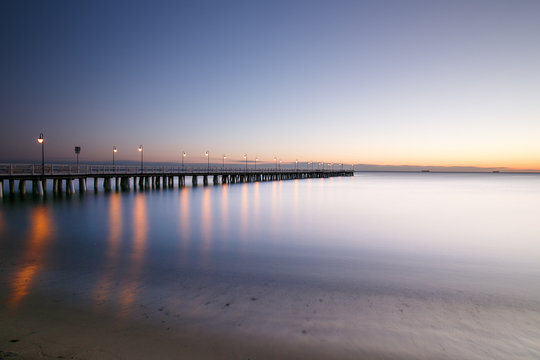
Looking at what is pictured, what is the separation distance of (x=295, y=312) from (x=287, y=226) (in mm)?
10490

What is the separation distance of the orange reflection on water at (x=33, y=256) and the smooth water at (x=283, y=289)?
0.13 ft

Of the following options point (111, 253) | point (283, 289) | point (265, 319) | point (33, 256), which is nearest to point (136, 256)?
point (111, 253)

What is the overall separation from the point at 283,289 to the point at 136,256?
4.59 meters

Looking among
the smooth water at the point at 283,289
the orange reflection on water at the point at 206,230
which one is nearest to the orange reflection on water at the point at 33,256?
the smooth water at the point at 283,289

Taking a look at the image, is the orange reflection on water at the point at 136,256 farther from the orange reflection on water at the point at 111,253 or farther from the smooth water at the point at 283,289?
the orange reflection on water at the point at 111,253

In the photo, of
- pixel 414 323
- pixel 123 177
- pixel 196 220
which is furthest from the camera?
pixel 123 177

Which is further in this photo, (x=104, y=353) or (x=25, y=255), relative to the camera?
(x=25, y=255)

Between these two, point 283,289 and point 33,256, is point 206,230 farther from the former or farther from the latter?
point 283,289

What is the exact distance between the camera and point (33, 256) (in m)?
8.59

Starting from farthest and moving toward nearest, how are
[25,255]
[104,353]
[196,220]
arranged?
[196,220]
[25,255]
[104,353]

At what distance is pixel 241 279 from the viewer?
23.3 feet

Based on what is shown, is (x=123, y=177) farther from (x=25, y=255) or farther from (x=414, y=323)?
(x=414, y=323)

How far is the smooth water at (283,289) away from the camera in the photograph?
14.1 feet

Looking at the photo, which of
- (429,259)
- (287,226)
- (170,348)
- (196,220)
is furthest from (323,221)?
(170,348)
